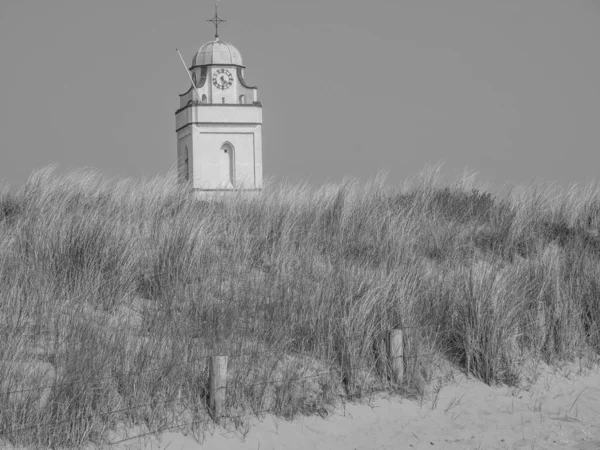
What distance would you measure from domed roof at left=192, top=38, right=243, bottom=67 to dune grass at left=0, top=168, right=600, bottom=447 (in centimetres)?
6550

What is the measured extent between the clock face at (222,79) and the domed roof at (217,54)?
915 millimetres

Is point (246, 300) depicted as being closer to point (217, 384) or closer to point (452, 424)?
point (217, 384)

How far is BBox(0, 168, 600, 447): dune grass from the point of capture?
5723 millimetres

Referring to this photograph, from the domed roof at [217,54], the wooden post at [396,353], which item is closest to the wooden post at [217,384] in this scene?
the wooden post at [396,353]

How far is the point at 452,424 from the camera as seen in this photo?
6598 mm

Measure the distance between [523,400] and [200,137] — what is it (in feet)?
210

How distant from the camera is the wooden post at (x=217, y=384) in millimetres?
5848

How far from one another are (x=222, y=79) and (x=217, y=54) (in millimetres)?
2403

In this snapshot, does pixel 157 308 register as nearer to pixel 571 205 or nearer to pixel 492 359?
pixel 492 359

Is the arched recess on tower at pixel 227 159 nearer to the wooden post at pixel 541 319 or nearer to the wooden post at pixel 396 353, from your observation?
the wooden post at pixel 541 319

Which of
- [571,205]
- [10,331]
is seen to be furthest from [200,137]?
[10,331]

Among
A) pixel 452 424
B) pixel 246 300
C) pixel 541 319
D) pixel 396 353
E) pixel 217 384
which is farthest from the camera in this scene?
pixel 541 319

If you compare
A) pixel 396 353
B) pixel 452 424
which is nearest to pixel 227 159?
pixel 396 353

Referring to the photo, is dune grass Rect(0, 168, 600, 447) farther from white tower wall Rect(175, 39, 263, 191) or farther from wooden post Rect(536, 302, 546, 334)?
white tower wall Rect(175, 39, 263, 191)
